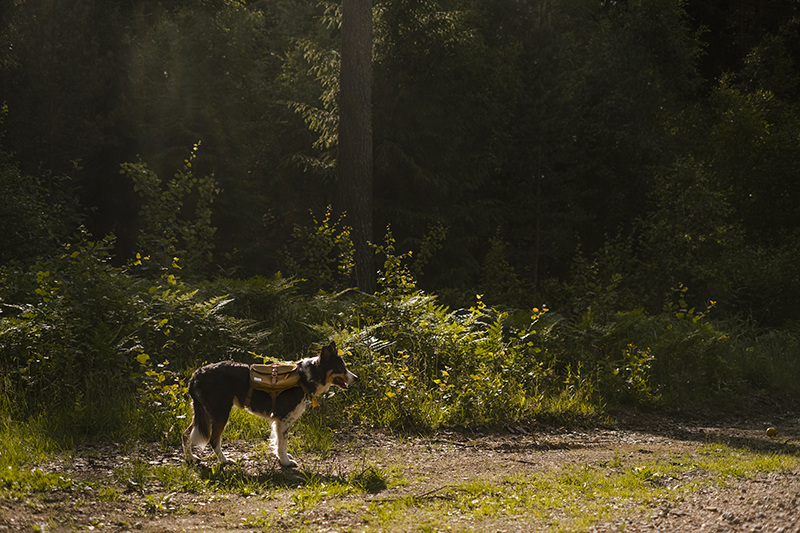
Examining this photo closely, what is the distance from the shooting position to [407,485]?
19.2ft

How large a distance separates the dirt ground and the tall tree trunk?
687cm

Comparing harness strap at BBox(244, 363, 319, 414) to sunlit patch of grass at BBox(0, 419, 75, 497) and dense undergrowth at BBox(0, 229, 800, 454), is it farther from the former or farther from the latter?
sunlit patch of grass at BBox(0, 419, 75, 497)

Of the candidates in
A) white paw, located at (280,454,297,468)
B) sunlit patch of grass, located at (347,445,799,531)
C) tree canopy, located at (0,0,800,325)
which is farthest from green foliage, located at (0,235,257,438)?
tree canopy, located at (0,0,800,325)

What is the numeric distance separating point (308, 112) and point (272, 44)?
13212 mm

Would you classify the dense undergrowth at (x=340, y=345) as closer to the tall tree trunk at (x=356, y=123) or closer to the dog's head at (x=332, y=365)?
the dog's head at (x=332, y=365)

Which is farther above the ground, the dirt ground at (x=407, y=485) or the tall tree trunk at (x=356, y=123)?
the tall tree trunk at (x=356, y=123)

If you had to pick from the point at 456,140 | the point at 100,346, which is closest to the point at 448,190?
the point at 456,140

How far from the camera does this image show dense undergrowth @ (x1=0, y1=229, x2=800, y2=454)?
729cm

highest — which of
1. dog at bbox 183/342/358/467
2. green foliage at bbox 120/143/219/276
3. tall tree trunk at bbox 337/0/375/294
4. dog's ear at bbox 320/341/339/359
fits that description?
tall tree trunk at bbox 337/0/375/294

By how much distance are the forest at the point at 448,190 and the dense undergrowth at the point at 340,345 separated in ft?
0.18

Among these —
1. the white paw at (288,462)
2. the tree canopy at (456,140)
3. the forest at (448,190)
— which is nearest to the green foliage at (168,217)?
the forest at (448,190)

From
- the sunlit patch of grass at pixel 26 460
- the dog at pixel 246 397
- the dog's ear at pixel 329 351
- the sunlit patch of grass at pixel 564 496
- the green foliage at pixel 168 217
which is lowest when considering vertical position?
the sunlit patch of grass at pixel 564 496

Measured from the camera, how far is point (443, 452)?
23.3 feet

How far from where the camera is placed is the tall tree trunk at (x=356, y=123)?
1403cm
